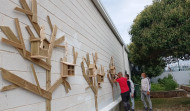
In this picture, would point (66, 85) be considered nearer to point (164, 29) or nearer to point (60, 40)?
point (60, 40)

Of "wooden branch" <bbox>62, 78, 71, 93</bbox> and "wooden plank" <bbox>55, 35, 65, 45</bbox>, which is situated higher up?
"wooden plank" <bbox>55, 35, 65, 45</bbox>

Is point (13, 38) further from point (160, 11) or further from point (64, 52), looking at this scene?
point (160, 11)

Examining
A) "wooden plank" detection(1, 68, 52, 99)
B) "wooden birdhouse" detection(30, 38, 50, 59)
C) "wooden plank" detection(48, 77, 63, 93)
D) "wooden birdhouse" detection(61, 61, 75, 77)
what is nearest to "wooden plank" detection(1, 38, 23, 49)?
"wooden birdhouse" detection(30, 38, 50, 59)

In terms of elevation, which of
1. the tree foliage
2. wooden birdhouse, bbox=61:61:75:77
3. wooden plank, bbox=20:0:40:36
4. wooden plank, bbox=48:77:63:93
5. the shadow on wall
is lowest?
the shadow on wall

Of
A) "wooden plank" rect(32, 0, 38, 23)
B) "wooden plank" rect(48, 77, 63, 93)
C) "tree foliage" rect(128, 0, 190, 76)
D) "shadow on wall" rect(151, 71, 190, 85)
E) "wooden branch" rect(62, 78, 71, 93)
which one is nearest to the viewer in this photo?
"wooden plank" rect(32, 0, 38, 23)

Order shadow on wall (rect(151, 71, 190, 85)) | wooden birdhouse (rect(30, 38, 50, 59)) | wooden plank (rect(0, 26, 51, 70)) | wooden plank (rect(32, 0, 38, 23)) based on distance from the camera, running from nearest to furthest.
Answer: wooden plank (rect(0, 26, 51, 70)) → wooden birdhouse (rect(30, 38, 50, 59)) → wooden plank (rect(32, 0, 38, 23)) → shadow on wall (rect(151, 71, 190, 85))

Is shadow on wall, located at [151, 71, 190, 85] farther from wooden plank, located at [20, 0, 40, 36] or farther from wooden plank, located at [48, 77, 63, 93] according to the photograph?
wooden plank, located at [20, 0, 40, 36]

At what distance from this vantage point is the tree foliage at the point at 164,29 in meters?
6.89

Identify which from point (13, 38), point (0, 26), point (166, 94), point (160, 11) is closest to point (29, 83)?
point (13, 38)

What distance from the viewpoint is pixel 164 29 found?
7285 millimetres

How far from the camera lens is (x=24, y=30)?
2.15 metres

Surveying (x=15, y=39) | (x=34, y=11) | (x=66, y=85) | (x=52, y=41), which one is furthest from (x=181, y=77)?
(x=15, y=39)

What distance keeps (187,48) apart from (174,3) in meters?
2.23

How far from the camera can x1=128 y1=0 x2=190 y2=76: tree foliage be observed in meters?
6.89
